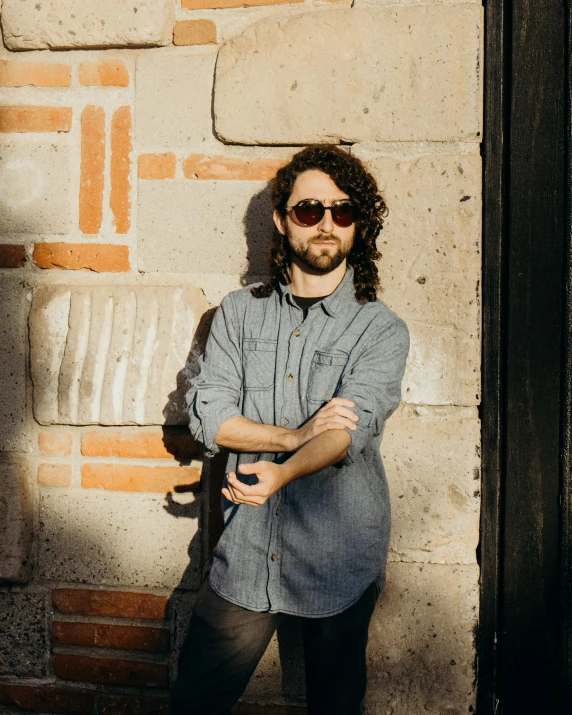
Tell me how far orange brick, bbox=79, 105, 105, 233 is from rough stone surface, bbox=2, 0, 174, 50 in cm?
23

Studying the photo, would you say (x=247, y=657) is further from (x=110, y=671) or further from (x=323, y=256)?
(x=323, y=256)

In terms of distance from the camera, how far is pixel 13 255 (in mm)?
2342

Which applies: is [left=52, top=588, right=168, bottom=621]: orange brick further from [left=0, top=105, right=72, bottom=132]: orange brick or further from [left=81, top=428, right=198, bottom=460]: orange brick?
[left=0, top=105, right=72, bottom=132]: orange brick

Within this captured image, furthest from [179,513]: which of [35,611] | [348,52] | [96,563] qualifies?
[348,52]

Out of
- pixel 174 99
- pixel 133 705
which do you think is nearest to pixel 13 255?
pixel 174 99

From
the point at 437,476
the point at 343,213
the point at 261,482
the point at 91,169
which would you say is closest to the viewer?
the point at 261,482

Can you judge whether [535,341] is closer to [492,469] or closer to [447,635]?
[492,469]

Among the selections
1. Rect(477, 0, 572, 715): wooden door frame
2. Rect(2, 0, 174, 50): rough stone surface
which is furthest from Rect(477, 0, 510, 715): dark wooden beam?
Rect(2, 0, 174, 50): rough stone surface

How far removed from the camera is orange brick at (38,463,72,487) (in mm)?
2326

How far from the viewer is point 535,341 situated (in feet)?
7.23

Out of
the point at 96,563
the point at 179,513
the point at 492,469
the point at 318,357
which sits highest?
the point at 318,357

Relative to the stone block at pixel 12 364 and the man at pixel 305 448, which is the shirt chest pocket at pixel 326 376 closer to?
the man at pixel 305 448

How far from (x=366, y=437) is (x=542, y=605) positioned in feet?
3.28

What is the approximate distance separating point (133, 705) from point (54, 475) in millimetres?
841
